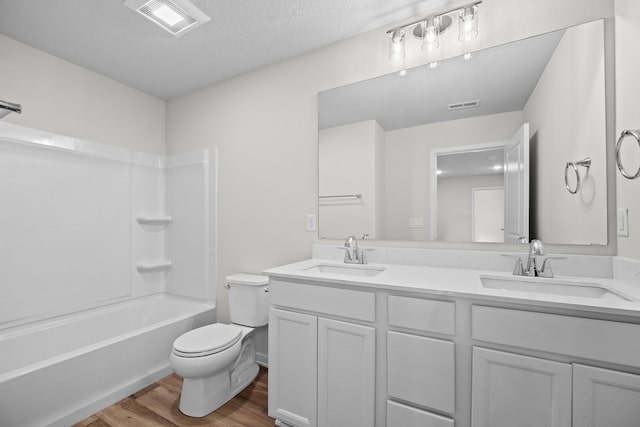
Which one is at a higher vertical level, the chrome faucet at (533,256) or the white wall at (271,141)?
the white wall at (271,141)

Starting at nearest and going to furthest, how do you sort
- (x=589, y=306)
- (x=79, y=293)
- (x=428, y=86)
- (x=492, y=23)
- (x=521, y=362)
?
(x=589, y=306) < (x=521, y=362) < (x=492, y=23) < (x=428, y=86) < (x=79, y=293)

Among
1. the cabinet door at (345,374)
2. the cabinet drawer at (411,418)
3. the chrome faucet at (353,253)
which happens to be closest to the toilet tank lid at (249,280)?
the chrome faucet at (353,253)

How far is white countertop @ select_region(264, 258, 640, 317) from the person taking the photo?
954 mm

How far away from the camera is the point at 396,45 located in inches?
69.4

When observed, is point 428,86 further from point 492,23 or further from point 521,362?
point 521,362

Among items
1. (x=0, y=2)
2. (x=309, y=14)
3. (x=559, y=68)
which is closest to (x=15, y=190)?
(x=0, y=2)

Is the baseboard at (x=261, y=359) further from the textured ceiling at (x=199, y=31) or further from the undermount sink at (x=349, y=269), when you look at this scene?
the textured ceiling at (x=199, y=31)

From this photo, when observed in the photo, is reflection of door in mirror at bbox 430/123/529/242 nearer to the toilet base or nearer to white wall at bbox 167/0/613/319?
white wall at bbox 167/0/613/319

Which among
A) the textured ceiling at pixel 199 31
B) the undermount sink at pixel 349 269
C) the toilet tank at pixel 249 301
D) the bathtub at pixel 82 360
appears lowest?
the bathtub at pixel 82 360

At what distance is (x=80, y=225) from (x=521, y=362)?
2978 mm

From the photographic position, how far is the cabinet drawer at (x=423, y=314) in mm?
1154

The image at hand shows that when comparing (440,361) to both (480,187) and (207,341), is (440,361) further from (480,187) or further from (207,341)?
(207,341)

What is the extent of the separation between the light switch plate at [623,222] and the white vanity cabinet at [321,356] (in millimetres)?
1120

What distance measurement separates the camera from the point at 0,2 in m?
1.64
